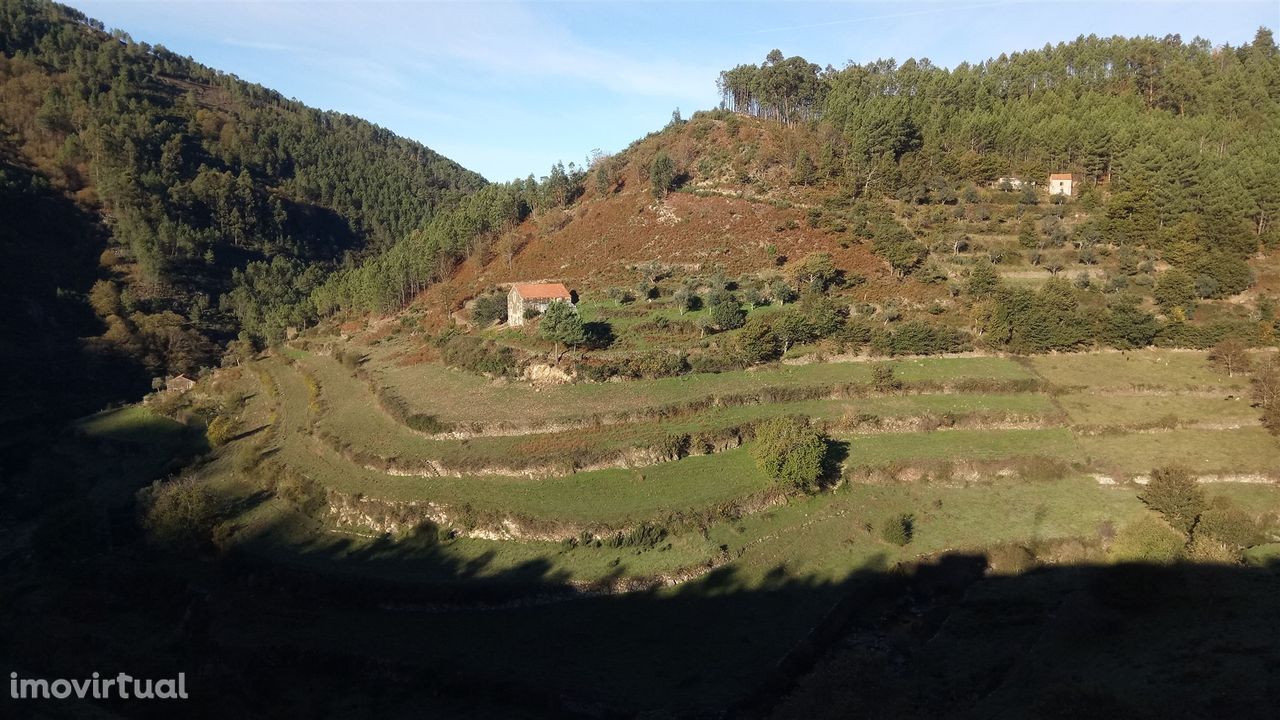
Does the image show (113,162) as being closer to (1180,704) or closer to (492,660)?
(492,660)

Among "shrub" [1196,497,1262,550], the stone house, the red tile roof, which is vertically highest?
the red tile roof

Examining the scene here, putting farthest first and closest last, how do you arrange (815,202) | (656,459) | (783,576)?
(815,202), (656,459), (783,576)

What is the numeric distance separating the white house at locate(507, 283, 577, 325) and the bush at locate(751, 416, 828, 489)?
2775 cm

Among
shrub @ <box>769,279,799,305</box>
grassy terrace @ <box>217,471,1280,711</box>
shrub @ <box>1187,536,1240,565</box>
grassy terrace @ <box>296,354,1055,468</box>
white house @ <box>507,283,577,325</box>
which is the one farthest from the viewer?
white house @ <box>507,283,577,325</box>

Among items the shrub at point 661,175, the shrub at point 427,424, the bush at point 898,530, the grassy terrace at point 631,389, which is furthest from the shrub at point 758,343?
the shrub at point 661,175

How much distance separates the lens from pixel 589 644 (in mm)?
26609

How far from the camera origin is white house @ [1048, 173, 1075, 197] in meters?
73.8

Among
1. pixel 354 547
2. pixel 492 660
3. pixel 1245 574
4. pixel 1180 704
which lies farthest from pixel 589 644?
pixel 1245 574

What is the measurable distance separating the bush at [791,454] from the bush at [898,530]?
4.48 meters

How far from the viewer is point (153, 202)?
111 meters

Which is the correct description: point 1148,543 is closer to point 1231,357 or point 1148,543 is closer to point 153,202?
point 1231,357

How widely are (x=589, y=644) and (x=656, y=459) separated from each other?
533 inches

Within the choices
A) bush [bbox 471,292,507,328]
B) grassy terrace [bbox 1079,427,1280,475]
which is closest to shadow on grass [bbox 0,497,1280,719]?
grassy terrace [bbox 1079,427,1280,475]

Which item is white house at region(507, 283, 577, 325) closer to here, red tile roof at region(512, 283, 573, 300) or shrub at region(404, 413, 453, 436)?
red tile roof at region(512, 283, 573, 300)
